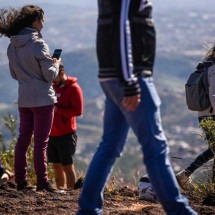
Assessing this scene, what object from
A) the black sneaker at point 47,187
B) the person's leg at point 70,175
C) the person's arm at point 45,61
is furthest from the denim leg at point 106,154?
the person's leg at point 70,175

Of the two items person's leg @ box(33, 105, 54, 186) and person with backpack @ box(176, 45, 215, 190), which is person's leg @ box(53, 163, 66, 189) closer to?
person's leg @ box(33, 105, 54, 186)

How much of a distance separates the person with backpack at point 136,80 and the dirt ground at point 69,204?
4.05 ft

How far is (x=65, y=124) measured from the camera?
7082mm

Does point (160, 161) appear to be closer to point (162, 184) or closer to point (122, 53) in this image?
point (162, 184)

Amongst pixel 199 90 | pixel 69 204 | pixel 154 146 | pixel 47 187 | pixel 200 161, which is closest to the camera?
pixel 154 146

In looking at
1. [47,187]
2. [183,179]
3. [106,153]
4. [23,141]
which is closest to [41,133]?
[23,141]

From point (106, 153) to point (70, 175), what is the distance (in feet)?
11.9

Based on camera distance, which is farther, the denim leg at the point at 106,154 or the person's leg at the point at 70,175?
the person's leg at the point at 70,175

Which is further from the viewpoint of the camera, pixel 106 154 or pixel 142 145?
pixel 106 154

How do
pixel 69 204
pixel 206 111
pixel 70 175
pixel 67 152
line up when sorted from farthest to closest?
1. pixel 70 175
2. pixel 67 152
3. pixel 206 111
4. pixel 69 204

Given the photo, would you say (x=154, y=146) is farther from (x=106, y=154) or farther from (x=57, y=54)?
(x=57, y=54)

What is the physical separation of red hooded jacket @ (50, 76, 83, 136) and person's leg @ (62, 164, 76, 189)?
42 centimetres

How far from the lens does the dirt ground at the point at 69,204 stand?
4.95 meters

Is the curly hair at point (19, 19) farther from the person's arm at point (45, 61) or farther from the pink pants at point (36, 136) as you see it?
the pink pants at point (36, 136)
